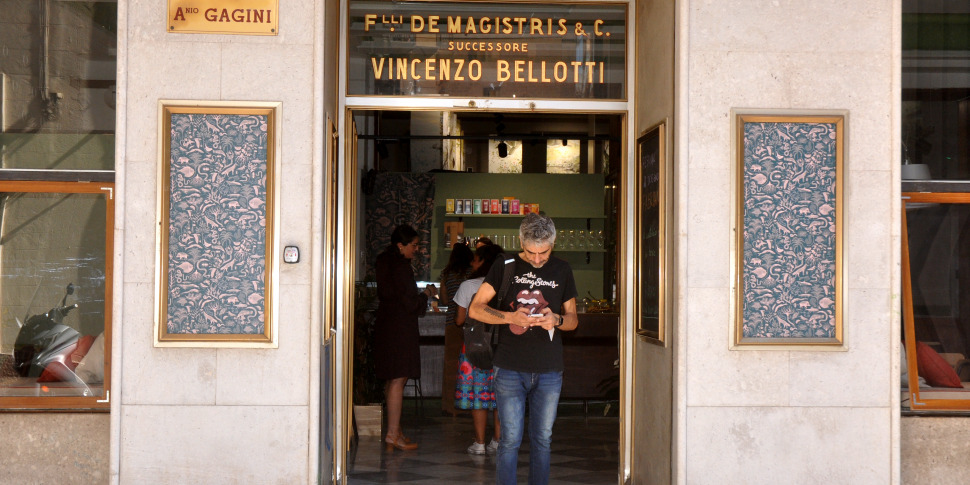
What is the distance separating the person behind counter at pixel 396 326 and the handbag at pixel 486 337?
2678 millimetres

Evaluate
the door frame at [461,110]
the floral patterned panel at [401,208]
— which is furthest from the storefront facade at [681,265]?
the floral patterned panel at [401,208]

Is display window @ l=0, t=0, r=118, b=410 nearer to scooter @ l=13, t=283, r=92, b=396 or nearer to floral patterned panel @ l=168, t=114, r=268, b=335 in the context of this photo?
scooter @ l=13, t=283, r=92, b=396

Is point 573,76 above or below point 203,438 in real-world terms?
above

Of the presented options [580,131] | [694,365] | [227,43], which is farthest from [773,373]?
[580,131]

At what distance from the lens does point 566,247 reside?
1312cm

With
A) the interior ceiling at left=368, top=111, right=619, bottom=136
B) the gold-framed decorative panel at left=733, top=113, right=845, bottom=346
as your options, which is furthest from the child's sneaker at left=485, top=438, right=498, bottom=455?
the interior ceiling at left=368, top=111, right=619, bottom=136

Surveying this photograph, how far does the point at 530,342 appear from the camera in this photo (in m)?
4.77

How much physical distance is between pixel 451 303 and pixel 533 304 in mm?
4267

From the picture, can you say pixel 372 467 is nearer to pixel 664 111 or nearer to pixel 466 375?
pixel 466 375

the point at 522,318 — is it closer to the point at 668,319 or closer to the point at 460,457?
the point at 668,319

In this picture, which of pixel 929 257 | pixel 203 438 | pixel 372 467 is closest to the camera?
pixel 203 438

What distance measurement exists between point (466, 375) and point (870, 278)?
3.37 metres

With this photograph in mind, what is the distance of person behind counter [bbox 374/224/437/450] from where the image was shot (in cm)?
754

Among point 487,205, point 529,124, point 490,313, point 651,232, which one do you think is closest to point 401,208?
point 487,205
